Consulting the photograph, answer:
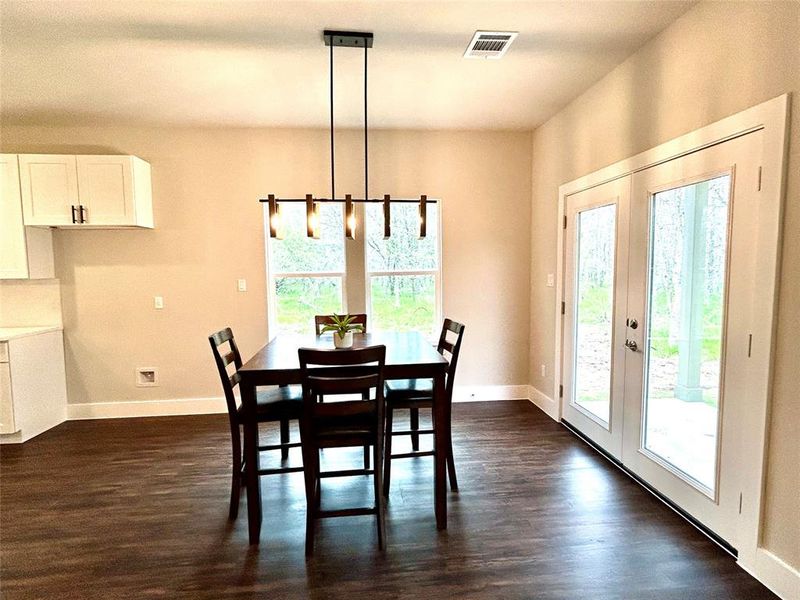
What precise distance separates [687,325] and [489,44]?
197 centimetres

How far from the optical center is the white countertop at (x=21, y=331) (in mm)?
3233

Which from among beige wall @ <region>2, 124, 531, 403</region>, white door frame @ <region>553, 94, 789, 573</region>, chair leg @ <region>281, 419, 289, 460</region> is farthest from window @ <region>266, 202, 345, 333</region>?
white door frame @ <region>553, 94, 789, 573</region>

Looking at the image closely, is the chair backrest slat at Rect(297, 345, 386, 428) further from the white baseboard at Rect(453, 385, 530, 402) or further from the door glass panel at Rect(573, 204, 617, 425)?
the white baseboard at Rect(453, 385, 530, 402)

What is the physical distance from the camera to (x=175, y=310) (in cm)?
396

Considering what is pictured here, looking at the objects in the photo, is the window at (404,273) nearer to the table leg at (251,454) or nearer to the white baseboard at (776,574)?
the table leg at (251,454)

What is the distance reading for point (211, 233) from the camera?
395 centimetres

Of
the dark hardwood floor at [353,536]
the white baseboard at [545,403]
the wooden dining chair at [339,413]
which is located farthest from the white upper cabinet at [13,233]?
the white baseboard at [545,403]

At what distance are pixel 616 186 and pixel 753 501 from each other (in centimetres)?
194

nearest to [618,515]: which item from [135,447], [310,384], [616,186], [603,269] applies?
[603,269]

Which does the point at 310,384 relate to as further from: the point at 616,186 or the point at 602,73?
the point at 602,73

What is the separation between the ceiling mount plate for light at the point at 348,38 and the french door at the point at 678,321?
1851 millimetres

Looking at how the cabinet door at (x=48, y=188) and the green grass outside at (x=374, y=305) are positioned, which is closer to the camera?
the cabinet door at (x=48, y=188)

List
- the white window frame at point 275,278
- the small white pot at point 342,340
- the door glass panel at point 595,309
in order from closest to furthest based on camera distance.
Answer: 1. the small white pot at point 342,340
2. the door glass panel at point 595,309
3. the white window frame at point 275,278

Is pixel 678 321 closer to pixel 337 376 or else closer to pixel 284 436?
pixel 337 376
